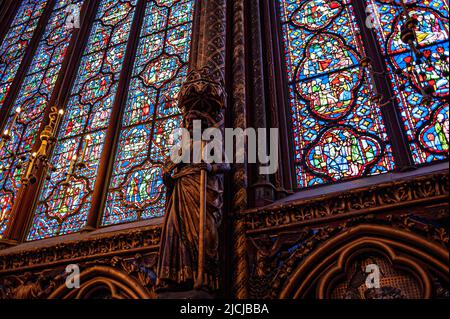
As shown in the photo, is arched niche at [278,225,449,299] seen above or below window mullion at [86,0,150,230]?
below

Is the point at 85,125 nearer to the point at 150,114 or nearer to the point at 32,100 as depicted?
the point at 150,114

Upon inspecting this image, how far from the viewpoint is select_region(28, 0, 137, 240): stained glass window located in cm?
725

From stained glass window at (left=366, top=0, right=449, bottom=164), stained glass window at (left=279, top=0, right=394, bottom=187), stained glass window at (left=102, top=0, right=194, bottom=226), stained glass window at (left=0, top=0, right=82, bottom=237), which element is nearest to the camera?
stained glass window at (left=366, top=0, right=449, bottom=164)

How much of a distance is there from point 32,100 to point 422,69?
6.88 m

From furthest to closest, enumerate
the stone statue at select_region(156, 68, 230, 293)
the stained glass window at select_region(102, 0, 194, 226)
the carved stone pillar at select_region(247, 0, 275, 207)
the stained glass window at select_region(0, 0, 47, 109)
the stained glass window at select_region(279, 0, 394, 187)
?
1. the stained glass window at select_region(0, 0, 47, 109)
2. the stained glass window at select_region(102, 0, 194, 226)
3. the stained glass window at select_region(279, 0, 394, 187)
4. the carved stone pillar at select_region(247, 0, 275, 207)
5. the stone statue at select_region(156, 68, 230, 293)

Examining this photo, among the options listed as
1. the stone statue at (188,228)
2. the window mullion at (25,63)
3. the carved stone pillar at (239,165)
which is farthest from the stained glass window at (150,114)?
the window mullion at (25,63)

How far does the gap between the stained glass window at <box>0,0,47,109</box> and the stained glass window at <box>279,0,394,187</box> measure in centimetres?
583

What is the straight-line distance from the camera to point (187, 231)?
16.9 ft

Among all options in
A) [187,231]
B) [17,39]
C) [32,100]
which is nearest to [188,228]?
[187,231]

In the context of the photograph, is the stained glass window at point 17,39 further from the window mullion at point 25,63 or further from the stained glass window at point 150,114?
the stained glass window at point 150,114

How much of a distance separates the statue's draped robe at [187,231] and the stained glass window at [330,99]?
1376mm

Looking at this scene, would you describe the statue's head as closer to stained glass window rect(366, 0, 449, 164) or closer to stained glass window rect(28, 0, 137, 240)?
stained glass window rect(28, 0, 137, 240)

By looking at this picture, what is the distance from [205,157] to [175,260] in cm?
127

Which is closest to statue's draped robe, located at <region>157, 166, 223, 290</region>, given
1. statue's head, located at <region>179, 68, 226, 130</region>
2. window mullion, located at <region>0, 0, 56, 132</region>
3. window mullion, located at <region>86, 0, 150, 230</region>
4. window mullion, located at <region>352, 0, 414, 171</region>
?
statue's head, located at <region>179, 68, 226, 130</region>
